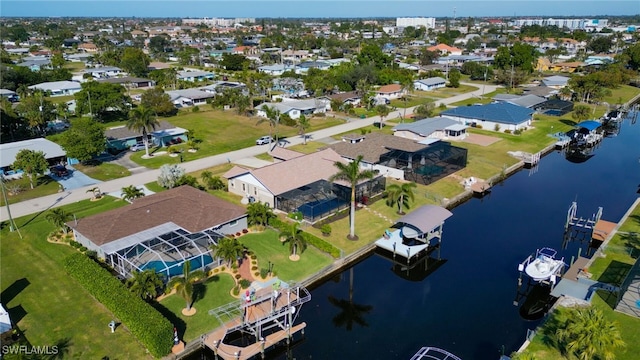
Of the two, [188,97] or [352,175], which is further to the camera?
[188,97]

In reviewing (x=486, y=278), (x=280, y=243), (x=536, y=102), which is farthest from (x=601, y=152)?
(x=280, y=243)

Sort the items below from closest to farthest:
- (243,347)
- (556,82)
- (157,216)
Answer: (243,347)
(157,216)
(556,82)

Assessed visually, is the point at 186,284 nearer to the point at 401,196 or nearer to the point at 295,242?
the point at 295,242

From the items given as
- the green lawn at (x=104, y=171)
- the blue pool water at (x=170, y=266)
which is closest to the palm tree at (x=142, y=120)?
the green lawn at (x=104, y=171)

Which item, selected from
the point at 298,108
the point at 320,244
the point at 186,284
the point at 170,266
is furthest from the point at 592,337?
the point at 298,108

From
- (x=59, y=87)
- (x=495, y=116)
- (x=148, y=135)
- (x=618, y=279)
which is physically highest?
(x=59, y=87)

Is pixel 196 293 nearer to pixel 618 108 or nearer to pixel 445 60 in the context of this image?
pixel 618 108
